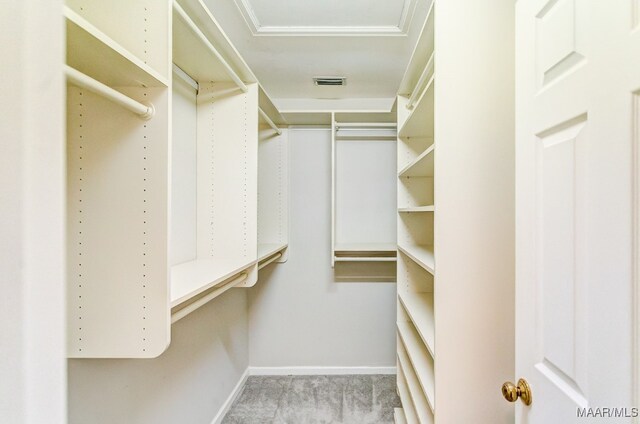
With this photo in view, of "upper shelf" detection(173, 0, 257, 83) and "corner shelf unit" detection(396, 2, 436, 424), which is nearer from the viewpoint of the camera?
"upper shelf" detection(173, 0, 257, 83)

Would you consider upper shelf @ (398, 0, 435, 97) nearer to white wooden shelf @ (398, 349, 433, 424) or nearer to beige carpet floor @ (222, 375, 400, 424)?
white wooden shelf @ (398, 349, 433, 424)

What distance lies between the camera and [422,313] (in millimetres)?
1504

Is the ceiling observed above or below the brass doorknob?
above

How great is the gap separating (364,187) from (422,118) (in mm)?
1030

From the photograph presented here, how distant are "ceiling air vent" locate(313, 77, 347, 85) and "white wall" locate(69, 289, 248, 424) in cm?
173

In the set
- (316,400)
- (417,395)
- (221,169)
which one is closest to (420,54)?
(221,169)

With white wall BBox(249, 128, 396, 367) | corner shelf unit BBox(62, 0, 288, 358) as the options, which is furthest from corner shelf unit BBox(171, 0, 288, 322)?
white wall BBox(249, 128, 396, 367)

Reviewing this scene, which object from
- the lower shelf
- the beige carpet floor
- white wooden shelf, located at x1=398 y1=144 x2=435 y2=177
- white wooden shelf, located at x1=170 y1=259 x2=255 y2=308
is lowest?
the beige carpet floor

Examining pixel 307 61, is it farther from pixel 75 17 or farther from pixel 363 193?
pixel 75 17

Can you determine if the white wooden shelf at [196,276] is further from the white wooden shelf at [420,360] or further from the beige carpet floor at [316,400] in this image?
the beige carpet floor at [316,400]

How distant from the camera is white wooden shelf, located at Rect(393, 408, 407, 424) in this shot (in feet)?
6.04

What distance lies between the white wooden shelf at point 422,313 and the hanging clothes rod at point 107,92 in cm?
123

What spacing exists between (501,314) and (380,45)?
161cm

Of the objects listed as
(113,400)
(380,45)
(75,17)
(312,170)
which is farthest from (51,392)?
(312,170)
